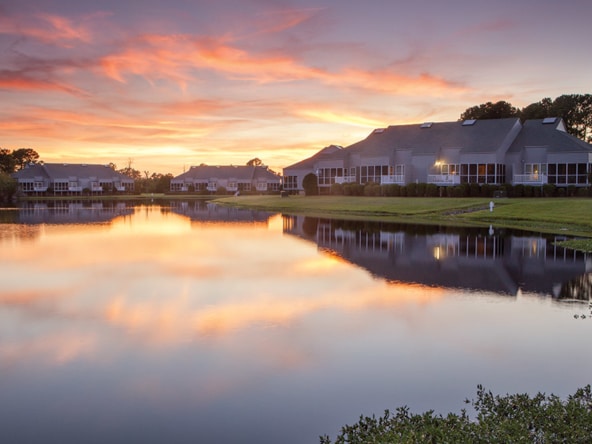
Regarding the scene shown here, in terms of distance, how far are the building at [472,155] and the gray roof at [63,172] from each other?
7109cm

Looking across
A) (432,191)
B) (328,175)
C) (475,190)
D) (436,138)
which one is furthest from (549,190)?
(328,175)

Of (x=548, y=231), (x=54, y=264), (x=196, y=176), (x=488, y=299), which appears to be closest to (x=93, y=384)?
(x=488, y=299)

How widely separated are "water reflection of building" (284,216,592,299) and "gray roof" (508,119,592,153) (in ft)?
94.1

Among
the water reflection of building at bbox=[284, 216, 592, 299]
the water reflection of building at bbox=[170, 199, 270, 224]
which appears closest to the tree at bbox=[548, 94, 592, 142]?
the water reflection of building at bbox=[170, 199, 270, 224]

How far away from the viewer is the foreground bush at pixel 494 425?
21.1 feet

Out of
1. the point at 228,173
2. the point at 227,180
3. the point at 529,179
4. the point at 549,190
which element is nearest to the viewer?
the point at 549,190

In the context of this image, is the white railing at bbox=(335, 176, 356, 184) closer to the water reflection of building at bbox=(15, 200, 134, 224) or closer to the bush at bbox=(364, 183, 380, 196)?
the bush at bbox=(364, 183, 380, 196)

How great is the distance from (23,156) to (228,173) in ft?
194

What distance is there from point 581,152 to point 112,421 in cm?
5526

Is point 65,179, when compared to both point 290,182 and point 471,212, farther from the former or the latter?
point 471,212

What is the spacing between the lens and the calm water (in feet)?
24.6

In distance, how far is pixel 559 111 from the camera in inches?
3027

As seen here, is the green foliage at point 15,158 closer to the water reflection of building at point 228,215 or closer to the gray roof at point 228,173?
the gray roof at point 228,173

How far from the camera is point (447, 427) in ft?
22.0
